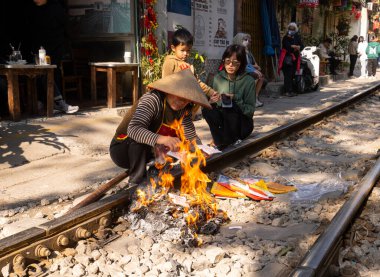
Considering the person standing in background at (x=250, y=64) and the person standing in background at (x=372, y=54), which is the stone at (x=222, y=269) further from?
the person standing in background at (x=372, y=54)

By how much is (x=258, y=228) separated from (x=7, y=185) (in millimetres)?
2656

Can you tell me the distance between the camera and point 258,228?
359cm

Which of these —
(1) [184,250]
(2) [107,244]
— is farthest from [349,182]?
(2) [107,244]

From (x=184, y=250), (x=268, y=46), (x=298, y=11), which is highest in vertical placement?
(x=298, y=11)

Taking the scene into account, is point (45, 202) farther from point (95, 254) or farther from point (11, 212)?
point (95, 254)

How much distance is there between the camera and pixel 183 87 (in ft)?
11.9

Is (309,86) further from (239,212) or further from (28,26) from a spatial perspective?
(239,212)

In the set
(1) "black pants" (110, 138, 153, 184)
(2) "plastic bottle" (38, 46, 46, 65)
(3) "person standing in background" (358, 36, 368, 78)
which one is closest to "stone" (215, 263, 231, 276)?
(1) "black pants" (110, 138, 153, 184)

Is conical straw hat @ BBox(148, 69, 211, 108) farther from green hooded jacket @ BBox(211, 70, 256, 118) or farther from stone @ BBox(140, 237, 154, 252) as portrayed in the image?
green hooded jacket @ BBox(211, 70, 256, 118)

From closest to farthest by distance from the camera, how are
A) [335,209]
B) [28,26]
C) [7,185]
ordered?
[335,209] < [7,185] < [28,26]

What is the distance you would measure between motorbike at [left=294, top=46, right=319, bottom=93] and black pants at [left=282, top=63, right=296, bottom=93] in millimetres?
370

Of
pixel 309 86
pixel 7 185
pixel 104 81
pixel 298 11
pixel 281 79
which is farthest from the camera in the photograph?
pixel 298 11

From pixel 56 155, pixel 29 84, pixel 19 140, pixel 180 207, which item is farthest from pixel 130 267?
pixel 29 84

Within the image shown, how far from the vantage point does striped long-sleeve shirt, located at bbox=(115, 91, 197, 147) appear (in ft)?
11.8
